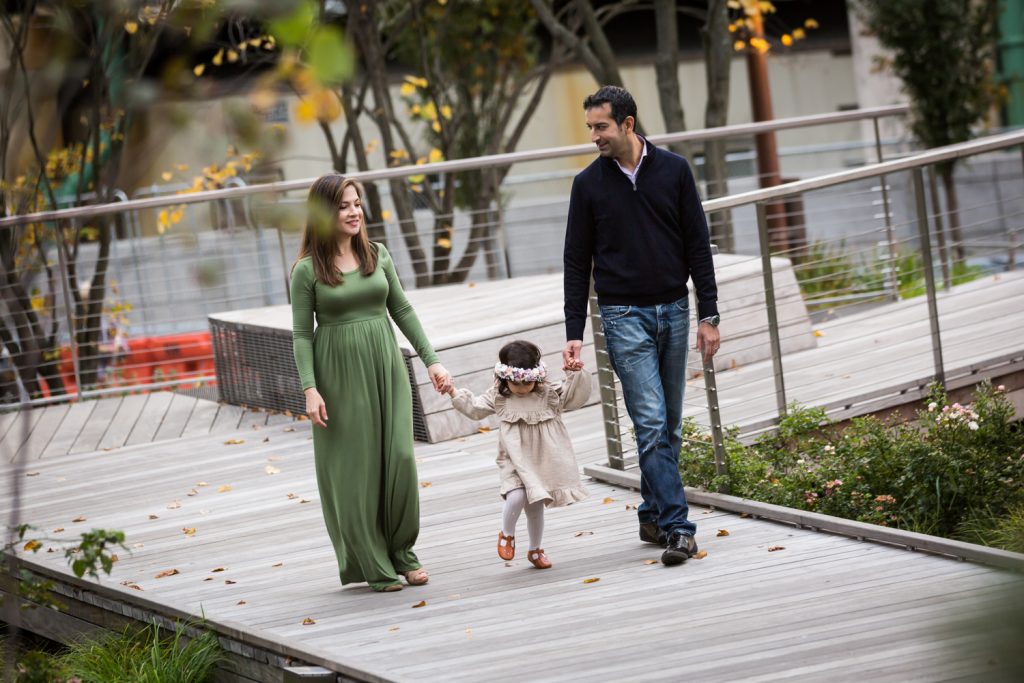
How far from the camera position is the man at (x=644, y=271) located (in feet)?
18.1

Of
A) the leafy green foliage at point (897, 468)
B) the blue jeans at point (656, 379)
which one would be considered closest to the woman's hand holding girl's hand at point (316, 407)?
the blue jeans at point (656, 379)

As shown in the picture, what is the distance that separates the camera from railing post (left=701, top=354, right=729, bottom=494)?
6570 mm

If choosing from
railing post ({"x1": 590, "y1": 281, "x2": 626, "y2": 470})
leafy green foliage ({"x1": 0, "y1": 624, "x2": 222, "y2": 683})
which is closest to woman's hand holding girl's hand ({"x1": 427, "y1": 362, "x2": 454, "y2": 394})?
leafy green foliage ({"x1": 0, "y1": 624, "x2": 222, "y2": 683})

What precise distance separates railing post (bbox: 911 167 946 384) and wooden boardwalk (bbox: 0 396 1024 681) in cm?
203

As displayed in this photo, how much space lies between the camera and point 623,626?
4.95 metres

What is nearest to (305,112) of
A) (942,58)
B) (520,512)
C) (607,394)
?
(520,512)

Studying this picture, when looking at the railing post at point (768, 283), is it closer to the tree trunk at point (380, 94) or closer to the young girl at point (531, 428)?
the young girl at point (531, 428)

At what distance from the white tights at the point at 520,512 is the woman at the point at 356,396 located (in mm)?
385

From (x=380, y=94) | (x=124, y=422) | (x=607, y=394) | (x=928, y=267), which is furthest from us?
(x=380, y=94)

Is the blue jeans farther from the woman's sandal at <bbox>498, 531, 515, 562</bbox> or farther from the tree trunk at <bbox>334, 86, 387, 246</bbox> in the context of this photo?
the tree trunk at <bbox>334, 86, 387, 246</bbox>

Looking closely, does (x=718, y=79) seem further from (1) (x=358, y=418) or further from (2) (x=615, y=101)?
(1) (x=358, y=418)

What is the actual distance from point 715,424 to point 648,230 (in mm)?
1456

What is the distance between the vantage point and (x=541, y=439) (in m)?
5.66

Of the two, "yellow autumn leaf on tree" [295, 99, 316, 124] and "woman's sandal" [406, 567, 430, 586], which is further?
"woman's sandal" [406, 567, 430, 586]
